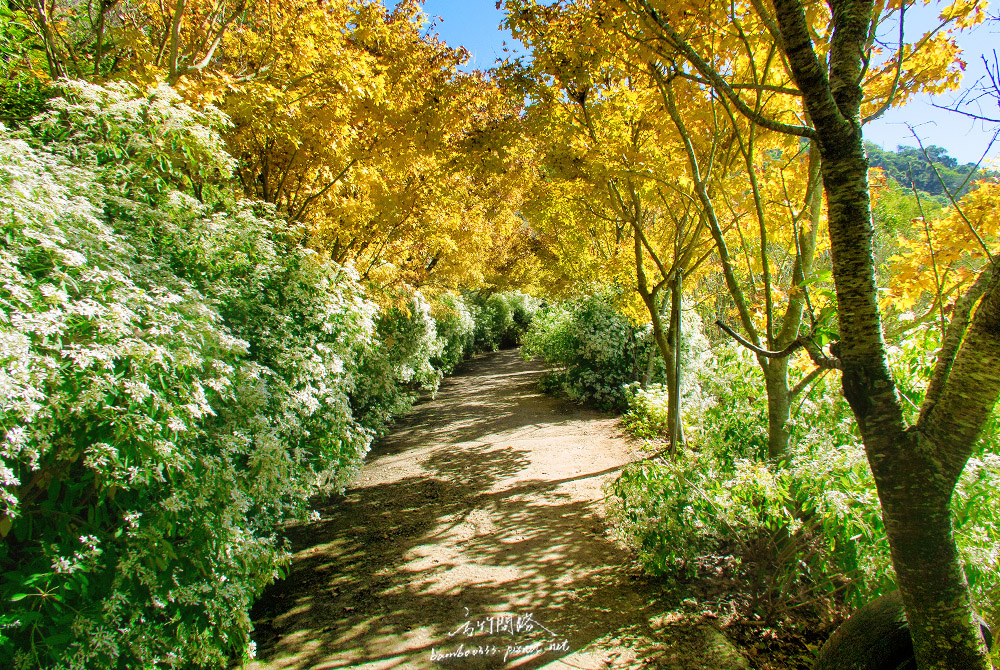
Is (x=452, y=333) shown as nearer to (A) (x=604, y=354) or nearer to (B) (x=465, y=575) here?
(A) (x=604, y=354)

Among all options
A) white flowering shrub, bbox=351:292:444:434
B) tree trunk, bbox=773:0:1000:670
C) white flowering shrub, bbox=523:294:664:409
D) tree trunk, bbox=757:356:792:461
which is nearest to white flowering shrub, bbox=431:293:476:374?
white flowering shrub, bbox=351:292:444:434

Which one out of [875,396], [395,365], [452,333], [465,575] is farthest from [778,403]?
[452,333]

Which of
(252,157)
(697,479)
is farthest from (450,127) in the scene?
(697,479)

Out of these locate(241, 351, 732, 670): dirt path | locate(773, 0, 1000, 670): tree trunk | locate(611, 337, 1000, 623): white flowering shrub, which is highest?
locate(773, 0, 1000, 670): tree trunk

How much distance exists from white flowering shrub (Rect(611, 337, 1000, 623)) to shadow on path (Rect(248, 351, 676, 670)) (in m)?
0.60

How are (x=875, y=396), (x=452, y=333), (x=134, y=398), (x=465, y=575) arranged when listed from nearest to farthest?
1. (x=875, y=396)
2. (x=134, y=398)
3. (x=465, y=575)
4. (x=452, y=333)

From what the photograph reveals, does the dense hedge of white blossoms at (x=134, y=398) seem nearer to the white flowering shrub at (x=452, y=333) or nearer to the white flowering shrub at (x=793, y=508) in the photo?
the white flowering shrub at (x=793, y=508)

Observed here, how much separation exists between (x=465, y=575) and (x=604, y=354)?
6786 mm

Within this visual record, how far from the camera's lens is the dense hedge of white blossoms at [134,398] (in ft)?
6.14

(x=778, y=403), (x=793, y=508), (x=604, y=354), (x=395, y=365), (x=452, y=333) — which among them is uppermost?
(x=452, y=333)

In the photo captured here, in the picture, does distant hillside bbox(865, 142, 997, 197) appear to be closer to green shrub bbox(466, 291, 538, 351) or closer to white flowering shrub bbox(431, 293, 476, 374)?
white flowering shrub bbox(431, 293, 476, 374)

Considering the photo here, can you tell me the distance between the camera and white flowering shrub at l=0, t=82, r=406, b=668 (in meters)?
1.87

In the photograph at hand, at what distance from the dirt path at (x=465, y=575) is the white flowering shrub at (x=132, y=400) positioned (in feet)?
2.18

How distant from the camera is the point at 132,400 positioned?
201 centimetres
